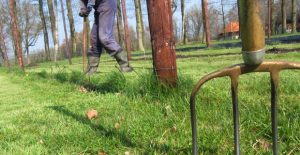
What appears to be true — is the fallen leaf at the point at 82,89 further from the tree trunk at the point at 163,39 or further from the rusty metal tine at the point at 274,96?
the rusty metal tine at the point at 274,96

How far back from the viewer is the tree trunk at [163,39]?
367 centimetres

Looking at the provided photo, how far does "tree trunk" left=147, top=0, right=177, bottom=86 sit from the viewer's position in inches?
A: 144

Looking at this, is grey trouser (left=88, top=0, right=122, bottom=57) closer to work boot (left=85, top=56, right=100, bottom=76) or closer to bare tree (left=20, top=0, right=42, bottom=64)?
work boot (left=85, top=56, right=100, bottom=76)

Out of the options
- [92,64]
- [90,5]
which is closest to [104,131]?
[90,5]

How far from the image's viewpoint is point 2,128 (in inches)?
139

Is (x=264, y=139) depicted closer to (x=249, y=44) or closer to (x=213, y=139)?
(x=213, y=139)

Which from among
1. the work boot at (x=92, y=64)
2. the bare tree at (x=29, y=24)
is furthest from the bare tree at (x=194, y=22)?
the work boot at (x=92, y=64)

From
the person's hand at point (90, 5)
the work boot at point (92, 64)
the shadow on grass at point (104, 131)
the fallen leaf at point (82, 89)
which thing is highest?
the person's hand at point (90, 5)

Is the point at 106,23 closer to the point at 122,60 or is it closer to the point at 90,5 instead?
the point at 90,5

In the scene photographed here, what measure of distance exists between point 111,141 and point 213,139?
30.2 inches

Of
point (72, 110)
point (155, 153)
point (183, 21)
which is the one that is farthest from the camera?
point (183, 21)

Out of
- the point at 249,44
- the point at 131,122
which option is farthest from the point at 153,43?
the point at 249,44

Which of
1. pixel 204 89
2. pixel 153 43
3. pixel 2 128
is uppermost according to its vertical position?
pixel 153 43

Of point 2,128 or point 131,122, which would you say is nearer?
point 131,122
